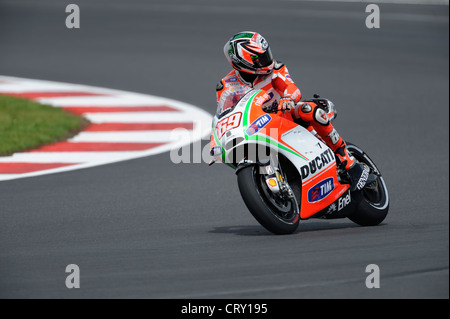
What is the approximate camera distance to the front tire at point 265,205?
6.65 metres

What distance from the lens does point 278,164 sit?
23.3 feet

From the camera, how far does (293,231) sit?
700 cm

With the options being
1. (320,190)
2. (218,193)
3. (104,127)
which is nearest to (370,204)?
(320,190)

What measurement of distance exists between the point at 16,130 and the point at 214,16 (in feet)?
35.3

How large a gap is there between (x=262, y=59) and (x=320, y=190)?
1.01 m

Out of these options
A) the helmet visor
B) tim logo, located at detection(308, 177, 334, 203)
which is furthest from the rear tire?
the helmet visor

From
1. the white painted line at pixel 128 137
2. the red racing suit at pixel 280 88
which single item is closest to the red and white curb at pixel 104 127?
the white painted line at pixel 128 137

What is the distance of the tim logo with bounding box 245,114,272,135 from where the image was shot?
6789 mm

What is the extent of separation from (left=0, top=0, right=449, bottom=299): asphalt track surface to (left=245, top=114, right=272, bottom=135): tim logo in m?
0.76

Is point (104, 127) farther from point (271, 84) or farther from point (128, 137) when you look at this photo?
point (271, 84)

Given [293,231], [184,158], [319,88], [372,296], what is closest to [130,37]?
[319,88]

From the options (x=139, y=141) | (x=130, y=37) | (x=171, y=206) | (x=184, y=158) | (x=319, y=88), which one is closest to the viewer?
(x=171, y=206)

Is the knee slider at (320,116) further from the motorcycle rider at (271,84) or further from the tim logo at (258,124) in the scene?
the tim logo at (258,124)

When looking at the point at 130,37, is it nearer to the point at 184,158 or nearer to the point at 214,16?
the point at 214,16
